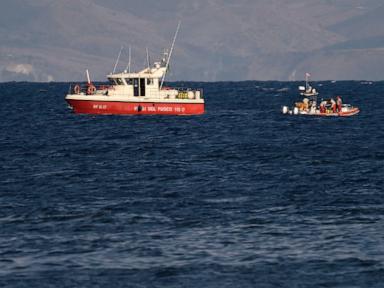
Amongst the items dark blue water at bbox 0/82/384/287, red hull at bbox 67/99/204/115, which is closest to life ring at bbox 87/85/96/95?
red hull at bbox 67/99/204/115

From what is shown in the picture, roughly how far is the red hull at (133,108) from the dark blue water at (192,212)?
1953cm

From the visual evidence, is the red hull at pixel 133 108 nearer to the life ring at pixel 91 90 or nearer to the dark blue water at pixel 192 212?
the life ring at pixel 91 90

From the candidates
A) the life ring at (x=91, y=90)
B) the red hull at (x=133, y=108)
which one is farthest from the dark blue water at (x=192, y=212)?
the life ring at (x=91, y=90)

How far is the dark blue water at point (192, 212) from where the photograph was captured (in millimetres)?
41625

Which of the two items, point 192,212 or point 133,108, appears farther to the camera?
point 133,108

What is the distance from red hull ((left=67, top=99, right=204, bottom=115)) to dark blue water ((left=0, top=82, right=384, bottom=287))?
1953 centimetres

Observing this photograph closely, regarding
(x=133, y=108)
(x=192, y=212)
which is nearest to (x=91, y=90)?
(x=133, y=108)

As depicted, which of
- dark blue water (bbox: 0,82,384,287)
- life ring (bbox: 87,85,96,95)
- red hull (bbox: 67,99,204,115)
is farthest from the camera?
life ring (bbox: 87,85,96,95)

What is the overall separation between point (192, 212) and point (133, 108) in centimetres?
6417

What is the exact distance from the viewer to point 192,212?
175 ft

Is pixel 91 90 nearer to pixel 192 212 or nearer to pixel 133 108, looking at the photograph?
pixel 133 108

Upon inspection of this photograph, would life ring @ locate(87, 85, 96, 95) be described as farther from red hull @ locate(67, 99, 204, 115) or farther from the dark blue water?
the dark blue water

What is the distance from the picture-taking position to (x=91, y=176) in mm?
68125

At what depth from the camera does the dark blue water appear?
41.6 metres
